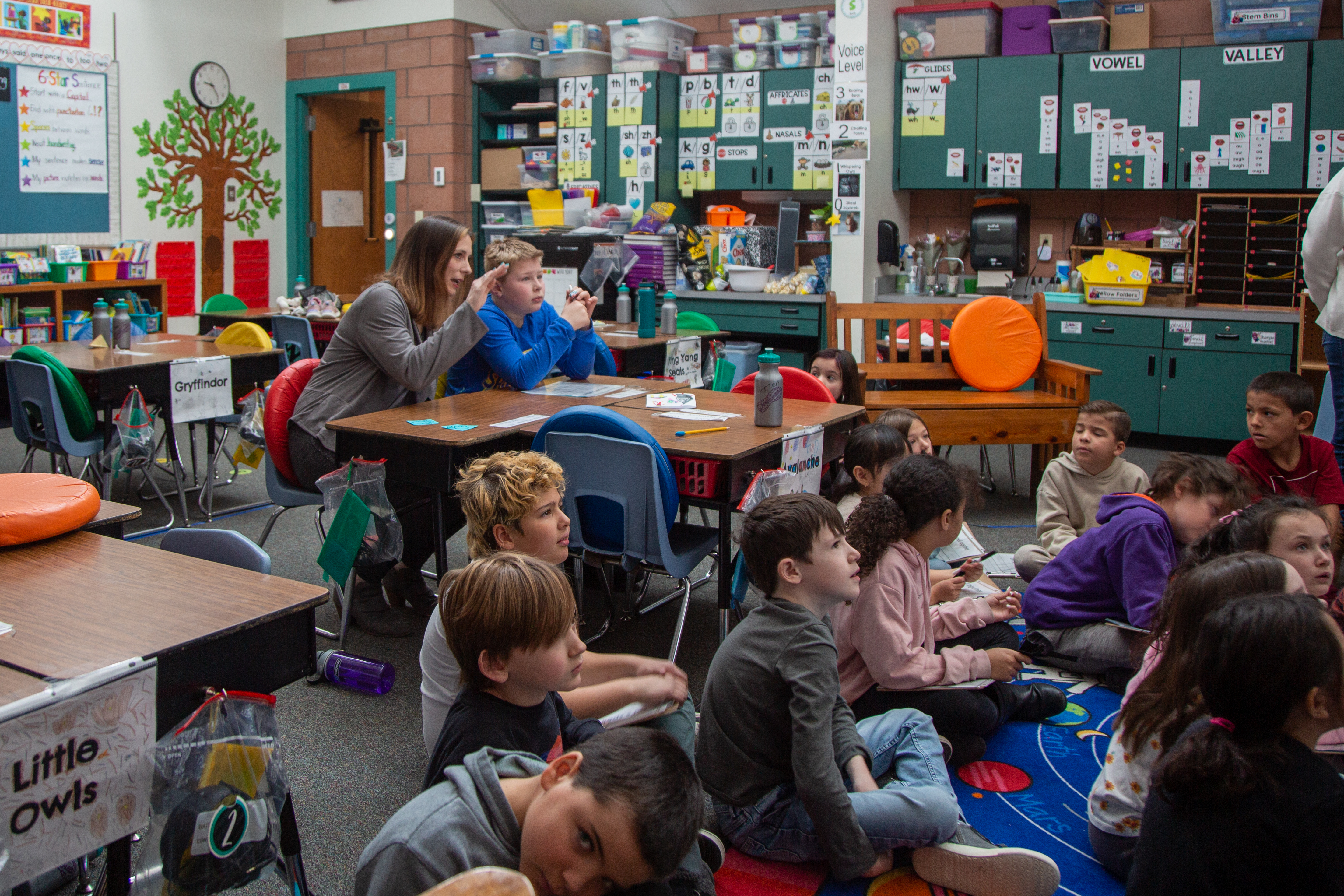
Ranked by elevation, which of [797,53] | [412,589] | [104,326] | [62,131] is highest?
[797,53]

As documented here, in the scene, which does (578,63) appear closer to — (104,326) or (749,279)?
(749,279)

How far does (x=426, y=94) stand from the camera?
819cm

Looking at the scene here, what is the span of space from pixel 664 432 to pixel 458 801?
5.82 ft

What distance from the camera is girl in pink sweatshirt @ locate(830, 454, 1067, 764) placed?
2230 millimetres

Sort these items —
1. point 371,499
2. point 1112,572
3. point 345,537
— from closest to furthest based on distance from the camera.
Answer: point 345,537, point 1112,572, point 371,499

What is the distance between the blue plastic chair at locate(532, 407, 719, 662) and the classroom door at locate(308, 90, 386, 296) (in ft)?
21.8

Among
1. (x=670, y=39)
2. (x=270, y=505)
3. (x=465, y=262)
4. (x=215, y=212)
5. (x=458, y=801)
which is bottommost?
(x=270, y=505)

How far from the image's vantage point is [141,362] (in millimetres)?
4207

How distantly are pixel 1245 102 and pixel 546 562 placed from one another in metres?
5.64

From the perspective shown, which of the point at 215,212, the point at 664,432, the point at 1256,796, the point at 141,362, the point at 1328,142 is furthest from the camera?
the point at 215,212

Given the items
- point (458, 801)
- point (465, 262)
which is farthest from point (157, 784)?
point (465, 262)

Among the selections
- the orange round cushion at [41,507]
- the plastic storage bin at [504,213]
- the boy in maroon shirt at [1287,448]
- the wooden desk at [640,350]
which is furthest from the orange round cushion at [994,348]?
the plastic storage bin at [504,213]

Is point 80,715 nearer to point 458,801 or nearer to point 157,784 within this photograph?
point 157,784

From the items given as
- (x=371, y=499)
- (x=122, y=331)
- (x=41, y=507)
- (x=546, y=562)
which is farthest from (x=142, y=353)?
(x=546, y=562)
